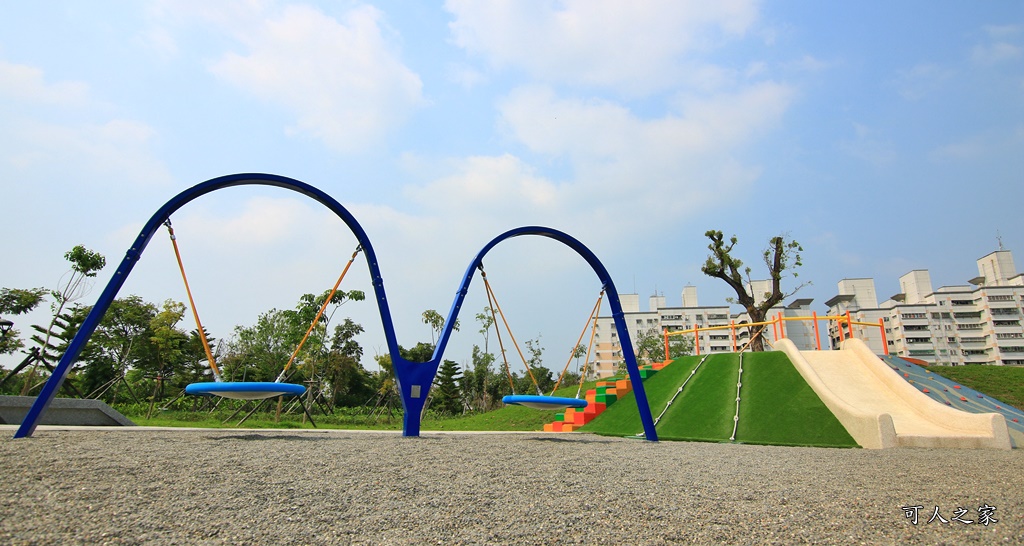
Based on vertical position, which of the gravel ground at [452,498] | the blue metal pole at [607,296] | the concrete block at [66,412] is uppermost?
the blue metal pole at [607,296]

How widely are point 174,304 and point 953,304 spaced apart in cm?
8393

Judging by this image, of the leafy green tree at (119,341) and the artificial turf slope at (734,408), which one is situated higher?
the leafy green tree at (119,341)

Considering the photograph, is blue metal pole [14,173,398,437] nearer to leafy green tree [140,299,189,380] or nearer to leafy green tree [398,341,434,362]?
leafy green tree [140,299,189,380]

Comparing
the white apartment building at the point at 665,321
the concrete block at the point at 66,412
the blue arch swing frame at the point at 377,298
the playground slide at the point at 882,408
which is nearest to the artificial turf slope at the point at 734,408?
the playground slide at the point at 882,408

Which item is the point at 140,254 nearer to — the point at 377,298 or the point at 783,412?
the point at 377,298

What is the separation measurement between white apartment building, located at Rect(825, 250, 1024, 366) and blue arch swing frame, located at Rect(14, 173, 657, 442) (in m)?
66.6

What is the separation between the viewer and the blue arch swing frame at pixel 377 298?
285 inches

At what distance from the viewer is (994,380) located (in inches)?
638

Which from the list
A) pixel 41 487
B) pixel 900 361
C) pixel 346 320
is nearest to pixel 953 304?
pixel 900 361

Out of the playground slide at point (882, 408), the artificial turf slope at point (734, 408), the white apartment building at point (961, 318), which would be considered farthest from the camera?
the white apartment building at point (961, 318)

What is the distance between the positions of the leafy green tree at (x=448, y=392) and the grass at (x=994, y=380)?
30660 mm

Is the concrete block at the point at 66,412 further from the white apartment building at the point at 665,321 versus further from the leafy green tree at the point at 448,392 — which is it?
the white apartment building at the point at 665,321

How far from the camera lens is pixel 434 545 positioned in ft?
10.4

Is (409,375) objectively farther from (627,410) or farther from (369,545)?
(627,410)
